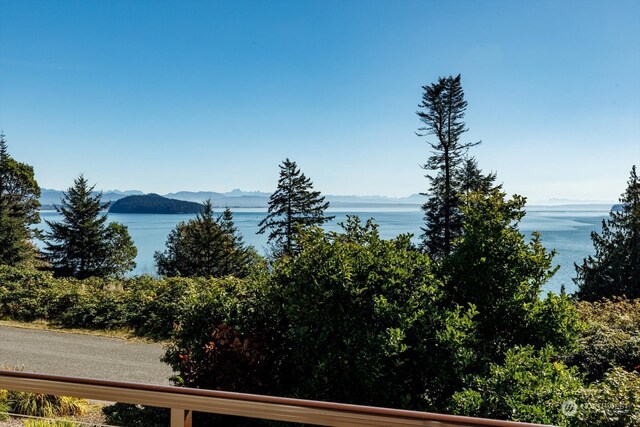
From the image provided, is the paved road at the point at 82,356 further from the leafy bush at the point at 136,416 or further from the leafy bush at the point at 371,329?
the leafy bush at the point at 371,329

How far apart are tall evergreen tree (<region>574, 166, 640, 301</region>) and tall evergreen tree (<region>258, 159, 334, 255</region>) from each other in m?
15.0

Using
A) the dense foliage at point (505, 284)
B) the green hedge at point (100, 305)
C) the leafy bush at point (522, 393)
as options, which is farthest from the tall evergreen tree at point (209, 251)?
the leafy bush at point (522, 393)

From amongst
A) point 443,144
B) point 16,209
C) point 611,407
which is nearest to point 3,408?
point 611,407

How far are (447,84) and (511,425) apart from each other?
2371 centimetres

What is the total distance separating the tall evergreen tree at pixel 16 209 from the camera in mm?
22125

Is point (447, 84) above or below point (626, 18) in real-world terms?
above

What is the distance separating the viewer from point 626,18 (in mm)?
8328

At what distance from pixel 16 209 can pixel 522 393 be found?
102 ft

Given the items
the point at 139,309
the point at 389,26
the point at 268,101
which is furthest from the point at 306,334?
the point at 268,101

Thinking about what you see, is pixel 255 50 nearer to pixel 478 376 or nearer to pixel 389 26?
pixel 389 26

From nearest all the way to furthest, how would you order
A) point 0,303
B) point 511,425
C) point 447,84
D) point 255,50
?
point 511,425 → point 0,303 → point 255,50 → point 447,84

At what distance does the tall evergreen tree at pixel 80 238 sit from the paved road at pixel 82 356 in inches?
629

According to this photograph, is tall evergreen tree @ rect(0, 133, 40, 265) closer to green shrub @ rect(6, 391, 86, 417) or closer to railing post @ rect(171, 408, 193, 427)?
green shrub @ rect(6, 391, 86, 417)

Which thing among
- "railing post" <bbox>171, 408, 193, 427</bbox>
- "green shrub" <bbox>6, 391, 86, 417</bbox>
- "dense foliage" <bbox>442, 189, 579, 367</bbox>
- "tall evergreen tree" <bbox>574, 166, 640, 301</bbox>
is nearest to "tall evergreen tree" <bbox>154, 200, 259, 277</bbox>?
"tall evergreen tree" <bbox>574, 166, 640, 301</bbox>
